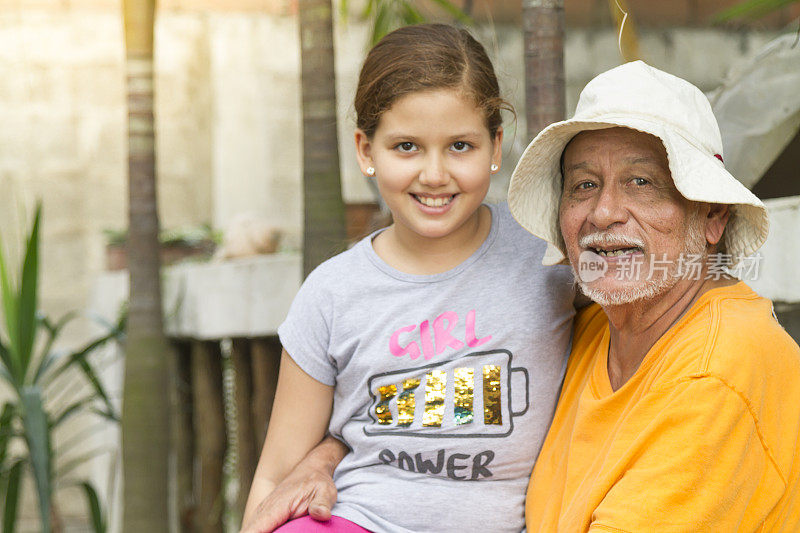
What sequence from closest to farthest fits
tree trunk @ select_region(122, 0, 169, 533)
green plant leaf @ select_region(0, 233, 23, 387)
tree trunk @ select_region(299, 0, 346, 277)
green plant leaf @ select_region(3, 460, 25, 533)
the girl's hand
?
the girl's hand → tree trunk @ select_region(299, 0, 346, 277) → tree trunk @ select_region(122, 0, 169, 533) → green plant leaf @ select_region(3, 460, 25, 533) → green plant leaf @ select_region(0, 233, 23, 387)

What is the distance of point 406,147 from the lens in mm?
2291

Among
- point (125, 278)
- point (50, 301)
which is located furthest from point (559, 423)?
point (50, 301)

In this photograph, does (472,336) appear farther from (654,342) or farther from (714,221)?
(714,221)

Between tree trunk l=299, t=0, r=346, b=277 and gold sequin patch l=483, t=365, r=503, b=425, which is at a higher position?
tree trunk l=299, t=0, r=346, b=277

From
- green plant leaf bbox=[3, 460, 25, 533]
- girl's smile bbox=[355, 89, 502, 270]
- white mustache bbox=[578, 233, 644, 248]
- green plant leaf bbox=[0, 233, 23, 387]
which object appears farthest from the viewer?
green plant leaf bbox=[0, 233, 23, 387]

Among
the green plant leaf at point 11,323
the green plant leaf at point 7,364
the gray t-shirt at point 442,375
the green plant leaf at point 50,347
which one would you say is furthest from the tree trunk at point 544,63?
the green plant leaf at point 7,364

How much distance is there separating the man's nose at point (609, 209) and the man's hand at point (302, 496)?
0.88 meters

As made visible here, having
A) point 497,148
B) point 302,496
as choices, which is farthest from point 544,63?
point 302,496

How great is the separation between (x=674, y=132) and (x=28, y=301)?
347 centimetres

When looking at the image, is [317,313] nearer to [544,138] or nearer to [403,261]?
[403,261]

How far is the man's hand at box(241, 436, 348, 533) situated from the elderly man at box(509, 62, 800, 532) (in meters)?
0.48

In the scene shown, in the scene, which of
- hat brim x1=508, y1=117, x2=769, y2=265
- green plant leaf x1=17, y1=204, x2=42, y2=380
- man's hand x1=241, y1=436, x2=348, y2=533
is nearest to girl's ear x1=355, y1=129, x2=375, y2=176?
hat brim x1=508, y1=117, x2=769, y2=265

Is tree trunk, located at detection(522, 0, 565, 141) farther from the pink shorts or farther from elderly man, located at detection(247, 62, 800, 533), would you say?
the pink shorts

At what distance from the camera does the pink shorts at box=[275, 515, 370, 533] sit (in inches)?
83.7
